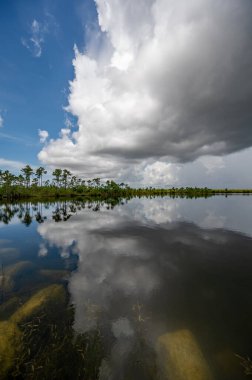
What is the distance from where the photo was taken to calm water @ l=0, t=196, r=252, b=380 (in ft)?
25.8

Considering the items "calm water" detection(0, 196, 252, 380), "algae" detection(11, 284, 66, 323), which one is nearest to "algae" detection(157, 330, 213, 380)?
"calm water" detection(0, 196, 252, 380)

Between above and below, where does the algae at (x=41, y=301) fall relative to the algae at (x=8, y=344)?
below

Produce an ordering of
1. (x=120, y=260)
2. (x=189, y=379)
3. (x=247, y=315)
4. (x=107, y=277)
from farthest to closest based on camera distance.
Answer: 1. (x=120, y=260)
2. (x=107, y=277)
3. (x=247, y=315)
4. (x=189, y=379)

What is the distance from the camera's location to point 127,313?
11.4 metres

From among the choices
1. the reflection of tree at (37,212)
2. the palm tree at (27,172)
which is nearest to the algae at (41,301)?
the reflection of tree at (37,212)

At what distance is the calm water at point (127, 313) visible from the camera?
785 centimetres

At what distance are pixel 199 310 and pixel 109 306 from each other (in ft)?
16.7

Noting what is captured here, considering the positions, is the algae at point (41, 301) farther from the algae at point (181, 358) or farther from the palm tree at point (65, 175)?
the palm tree at point (65, 175)

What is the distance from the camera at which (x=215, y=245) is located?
2447 cm

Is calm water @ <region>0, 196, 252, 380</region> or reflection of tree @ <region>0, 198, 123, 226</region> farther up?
reflection of tree @ <region>0, 198, 123, 226</region>

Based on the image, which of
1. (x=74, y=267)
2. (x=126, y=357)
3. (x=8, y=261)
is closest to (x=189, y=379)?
(x=126, y=357)

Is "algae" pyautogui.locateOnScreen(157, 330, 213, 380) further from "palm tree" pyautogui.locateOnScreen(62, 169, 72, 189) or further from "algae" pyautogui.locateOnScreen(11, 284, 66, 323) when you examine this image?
"palm tree" pyautogui.locateOnScreen(62, 169, 72, 189)

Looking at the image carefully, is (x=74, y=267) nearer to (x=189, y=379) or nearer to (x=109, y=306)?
(x=109, y=306)

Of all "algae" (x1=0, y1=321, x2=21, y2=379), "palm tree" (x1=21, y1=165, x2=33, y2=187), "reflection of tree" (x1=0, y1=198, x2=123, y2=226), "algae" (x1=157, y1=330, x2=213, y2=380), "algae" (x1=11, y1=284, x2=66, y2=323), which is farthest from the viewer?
"palm tree" (x1=21, y1=165, x2=33, y2=187)
